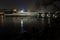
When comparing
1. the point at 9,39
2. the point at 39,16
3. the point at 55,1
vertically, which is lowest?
the point at 9,39

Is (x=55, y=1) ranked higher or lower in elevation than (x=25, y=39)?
higher

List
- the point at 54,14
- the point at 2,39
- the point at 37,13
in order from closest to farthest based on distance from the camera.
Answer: the point at 2,39 < the point at 54,14 < the point at 37,13

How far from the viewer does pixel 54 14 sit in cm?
2627

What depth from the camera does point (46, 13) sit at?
27.6m

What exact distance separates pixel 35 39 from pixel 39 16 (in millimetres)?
20257

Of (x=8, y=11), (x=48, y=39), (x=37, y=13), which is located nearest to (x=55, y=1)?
(x=37, y=13)

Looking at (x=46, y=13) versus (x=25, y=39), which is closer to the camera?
(x=25, y=39)

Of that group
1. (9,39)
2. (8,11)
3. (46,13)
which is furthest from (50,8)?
(9,39)

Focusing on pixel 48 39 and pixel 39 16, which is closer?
pixel 48 39

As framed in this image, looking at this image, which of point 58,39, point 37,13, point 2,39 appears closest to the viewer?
point 58,39

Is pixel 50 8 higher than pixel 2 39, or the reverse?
pixel 50 8

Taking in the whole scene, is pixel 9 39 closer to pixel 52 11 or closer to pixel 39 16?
pixel 52 11

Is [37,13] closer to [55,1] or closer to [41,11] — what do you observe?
[41,11]

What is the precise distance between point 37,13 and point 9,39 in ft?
62.3
